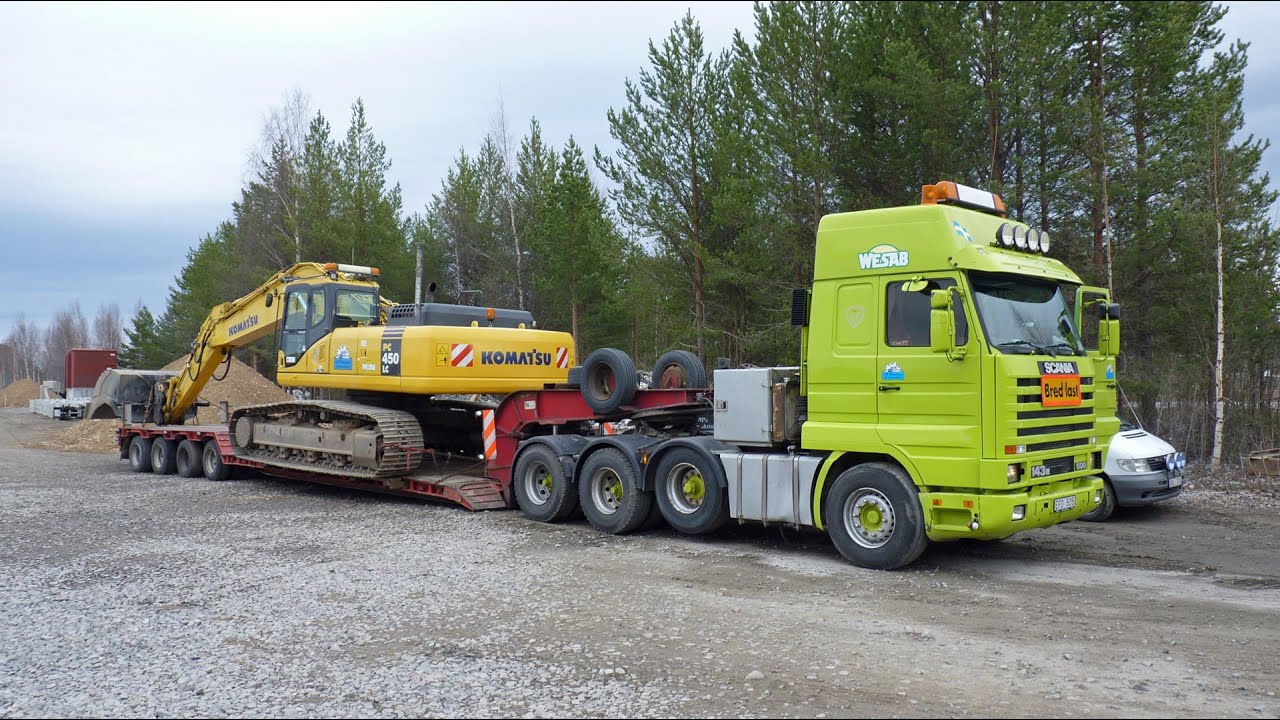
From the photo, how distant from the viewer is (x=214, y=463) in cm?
1636

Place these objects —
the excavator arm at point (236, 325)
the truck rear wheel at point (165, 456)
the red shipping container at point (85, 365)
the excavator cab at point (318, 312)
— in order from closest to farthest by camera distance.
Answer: the excavator cab at point (318, 312)
the excavator arm at point (236, 325)
the truck rear wheel at point (165, 456)
the red shipping container at point (85, 365)

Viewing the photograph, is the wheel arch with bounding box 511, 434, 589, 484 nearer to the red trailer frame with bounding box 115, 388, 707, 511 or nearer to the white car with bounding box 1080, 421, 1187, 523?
the red trailer frame with bounding box 115, 388, 707, 511

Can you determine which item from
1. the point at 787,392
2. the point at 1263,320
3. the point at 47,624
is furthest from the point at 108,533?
the point at 1263,320

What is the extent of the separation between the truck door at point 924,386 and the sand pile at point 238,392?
85.5 ft

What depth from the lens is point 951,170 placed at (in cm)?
1736

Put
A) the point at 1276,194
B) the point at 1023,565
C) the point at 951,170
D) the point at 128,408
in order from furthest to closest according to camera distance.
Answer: the point at 128,408
the point at 951,170
the point at 1276,194
the point at 1023,565

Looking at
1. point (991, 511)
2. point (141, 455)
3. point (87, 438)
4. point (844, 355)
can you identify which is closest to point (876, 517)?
point (991, 511)

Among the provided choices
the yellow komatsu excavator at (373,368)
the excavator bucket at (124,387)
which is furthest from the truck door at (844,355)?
the excavator bucket at (124,387)

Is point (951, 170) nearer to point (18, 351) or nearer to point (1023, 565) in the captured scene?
point (1023, 565)

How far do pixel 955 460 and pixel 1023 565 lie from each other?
172 cm

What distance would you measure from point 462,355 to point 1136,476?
881 cm

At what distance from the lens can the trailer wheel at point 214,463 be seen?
53.2ft

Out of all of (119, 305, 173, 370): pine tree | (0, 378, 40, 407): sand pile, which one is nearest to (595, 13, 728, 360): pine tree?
(119, 305, 173, 370): pine tree

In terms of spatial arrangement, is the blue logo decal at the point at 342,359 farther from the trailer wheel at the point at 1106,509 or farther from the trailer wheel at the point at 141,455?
the trailer wheel at the point at 1106,509
